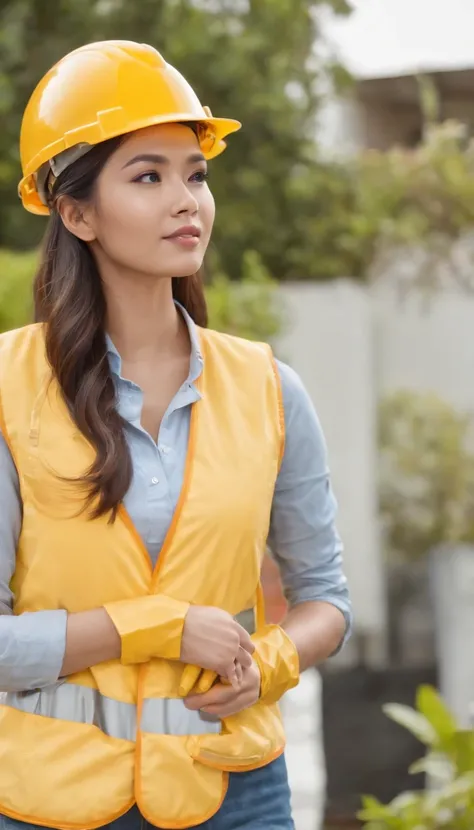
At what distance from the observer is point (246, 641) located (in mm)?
1734

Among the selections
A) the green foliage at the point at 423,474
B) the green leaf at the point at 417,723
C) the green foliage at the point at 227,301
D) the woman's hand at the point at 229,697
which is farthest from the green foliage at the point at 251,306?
the woman's hand at the point at 229,697

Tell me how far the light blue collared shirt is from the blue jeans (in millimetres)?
206

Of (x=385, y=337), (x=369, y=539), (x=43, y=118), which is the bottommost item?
(x=369, y=539)

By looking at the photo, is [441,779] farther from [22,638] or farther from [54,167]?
[54,167]

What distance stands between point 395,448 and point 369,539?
23.5 inches

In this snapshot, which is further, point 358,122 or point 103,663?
point 358,122

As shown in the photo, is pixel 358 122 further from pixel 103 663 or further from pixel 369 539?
pixel 103 663

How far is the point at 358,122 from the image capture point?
11219mm

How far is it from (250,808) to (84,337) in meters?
0.67

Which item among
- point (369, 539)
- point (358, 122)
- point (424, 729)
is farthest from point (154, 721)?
point (358, 122)

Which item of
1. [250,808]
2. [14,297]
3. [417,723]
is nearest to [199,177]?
[250,808]

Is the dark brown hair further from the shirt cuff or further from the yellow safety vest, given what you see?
the shirt cuff

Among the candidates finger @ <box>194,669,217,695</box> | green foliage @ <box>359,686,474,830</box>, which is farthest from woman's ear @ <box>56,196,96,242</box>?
green foliage @ <box>359,686,474,830</box>

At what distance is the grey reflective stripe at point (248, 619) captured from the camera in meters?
1.81
